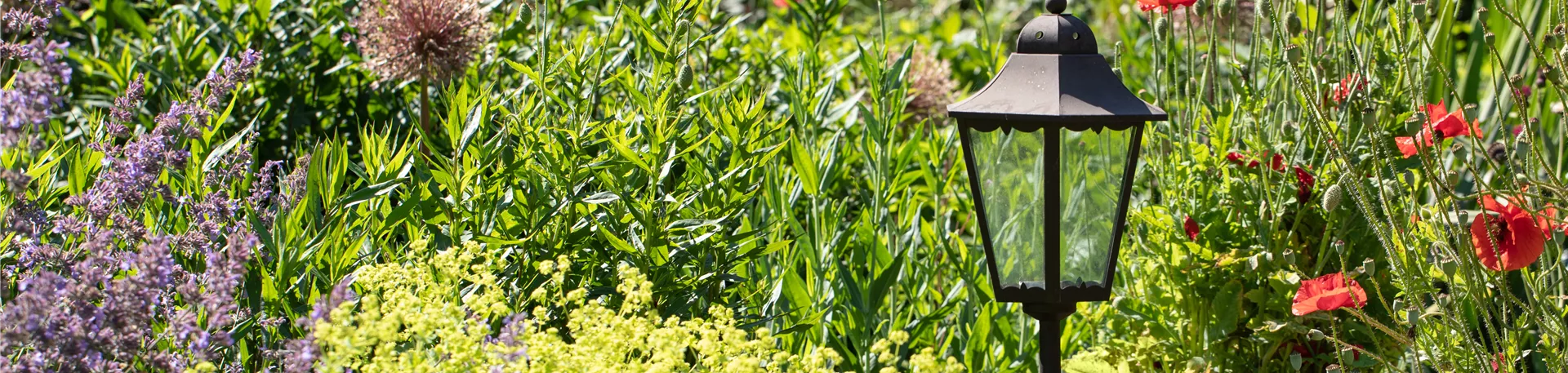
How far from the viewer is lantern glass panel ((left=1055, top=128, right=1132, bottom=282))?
1646mm

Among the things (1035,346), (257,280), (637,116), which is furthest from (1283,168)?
(257,280)

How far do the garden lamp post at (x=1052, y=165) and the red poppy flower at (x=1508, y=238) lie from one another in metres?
0.46

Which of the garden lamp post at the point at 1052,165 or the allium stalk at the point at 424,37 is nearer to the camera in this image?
the garden lamp post at the point at 1052,165

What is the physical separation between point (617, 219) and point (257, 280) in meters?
0.47

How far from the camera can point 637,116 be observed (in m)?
2.00

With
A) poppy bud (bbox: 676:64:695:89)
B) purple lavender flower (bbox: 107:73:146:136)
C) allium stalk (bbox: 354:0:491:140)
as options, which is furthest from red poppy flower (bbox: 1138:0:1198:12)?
purple lavender flower (bbox: 107:73:146:136)

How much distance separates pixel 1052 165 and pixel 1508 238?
2.03ft

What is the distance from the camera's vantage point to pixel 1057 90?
154cm

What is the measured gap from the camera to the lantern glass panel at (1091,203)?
5.40 ft

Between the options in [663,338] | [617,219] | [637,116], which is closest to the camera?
[663,338]

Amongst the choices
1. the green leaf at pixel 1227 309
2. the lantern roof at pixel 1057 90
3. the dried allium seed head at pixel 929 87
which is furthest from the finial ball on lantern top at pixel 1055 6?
the dried allium seed head at pixel 929 87

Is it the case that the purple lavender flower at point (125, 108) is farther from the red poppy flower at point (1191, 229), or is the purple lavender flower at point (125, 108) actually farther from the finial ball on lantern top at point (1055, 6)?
the red poppy flower at point (1191, 229)

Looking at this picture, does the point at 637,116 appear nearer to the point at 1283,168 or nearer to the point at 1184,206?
the point at 1184,206

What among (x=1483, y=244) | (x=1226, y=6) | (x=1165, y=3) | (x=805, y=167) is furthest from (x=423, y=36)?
(x=1483, y=244)
